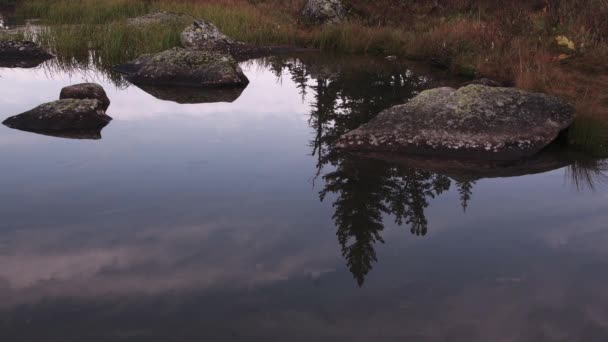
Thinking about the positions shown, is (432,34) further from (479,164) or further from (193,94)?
(479,164)

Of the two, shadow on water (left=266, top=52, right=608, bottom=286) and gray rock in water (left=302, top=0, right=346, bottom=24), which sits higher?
gray rock in water (left=302, top=0, right=346, bottom=24)

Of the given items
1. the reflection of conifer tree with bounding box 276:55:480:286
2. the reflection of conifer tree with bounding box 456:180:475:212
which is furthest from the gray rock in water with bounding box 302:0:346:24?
the reflection of conifer tree with bounding box 456:180:475:212

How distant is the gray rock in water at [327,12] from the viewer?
68.7ft

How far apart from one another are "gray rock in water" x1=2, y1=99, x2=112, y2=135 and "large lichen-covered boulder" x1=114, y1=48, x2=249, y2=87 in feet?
12.1

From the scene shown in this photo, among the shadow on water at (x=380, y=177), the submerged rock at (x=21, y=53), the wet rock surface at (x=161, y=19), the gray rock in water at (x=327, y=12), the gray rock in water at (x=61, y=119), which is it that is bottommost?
the submerged rock at (x=21, y=53)

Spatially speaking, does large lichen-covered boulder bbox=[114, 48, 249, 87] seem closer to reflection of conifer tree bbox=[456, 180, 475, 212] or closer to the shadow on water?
the shadow on water

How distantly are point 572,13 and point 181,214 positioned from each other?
41.7ft

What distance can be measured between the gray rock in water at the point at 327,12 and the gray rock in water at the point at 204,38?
4.77m


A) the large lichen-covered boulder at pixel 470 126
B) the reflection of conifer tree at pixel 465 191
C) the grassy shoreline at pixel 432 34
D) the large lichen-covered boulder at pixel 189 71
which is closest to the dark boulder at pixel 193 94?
the large lichen-covered boulder at pixel 189 71

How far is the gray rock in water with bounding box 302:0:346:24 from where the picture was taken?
21.0 m

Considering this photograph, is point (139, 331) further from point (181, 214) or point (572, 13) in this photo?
point (572, 13)

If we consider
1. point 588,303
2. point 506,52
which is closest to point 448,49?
point 506,52

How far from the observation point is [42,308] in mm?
3809

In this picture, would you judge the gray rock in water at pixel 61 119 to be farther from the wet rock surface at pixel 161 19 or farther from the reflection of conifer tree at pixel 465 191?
the wet rock surface at pixel 161 19
